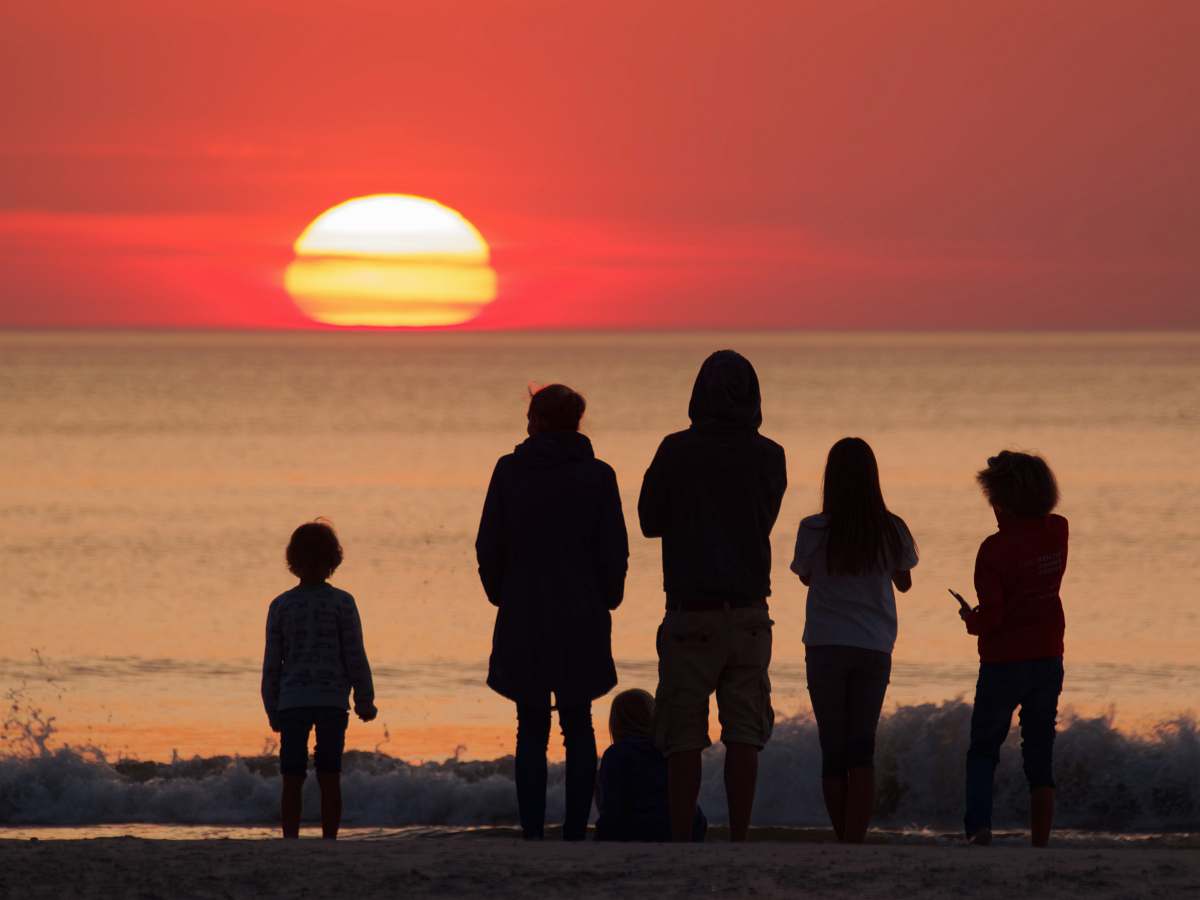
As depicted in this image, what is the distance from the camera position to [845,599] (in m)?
7.12

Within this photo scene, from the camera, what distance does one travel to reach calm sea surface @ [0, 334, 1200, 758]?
1716 cm

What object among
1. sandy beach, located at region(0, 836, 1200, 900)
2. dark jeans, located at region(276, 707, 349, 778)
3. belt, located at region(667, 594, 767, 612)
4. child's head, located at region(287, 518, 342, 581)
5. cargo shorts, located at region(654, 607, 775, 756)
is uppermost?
child's head, located at region(287, 518, 342, 581)

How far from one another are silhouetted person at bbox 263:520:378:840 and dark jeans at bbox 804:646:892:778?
190cm

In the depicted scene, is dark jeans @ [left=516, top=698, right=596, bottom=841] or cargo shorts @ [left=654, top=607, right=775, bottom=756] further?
dark jeans @ [left=516, top=698, right=596, bottom=841]

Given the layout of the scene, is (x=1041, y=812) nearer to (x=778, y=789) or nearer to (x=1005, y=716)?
(x=1005, y=716)

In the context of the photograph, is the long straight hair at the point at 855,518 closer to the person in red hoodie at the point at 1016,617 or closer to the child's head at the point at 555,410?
the person in red hoodie at the point at 1016,617

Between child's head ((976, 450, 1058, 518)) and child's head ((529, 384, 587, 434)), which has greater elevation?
child's head ((529, 384, 587, 434))

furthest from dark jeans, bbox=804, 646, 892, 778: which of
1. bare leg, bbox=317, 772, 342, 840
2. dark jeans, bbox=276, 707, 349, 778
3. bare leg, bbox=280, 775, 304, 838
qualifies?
bare leg, bbox=280, 775, 304, 838

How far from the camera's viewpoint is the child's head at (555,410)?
7.21m

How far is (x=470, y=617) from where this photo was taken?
2208 centimetres

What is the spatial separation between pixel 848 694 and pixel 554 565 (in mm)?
1265

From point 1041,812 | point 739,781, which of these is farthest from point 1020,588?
point 739,781

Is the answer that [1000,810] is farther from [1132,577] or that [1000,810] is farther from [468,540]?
[468,540]

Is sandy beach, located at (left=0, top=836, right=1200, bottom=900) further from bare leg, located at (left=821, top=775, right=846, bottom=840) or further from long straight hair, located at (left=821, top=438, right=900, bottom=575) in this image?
long straight hair, located at (left=821, top=438, right=900, bottom=575)
